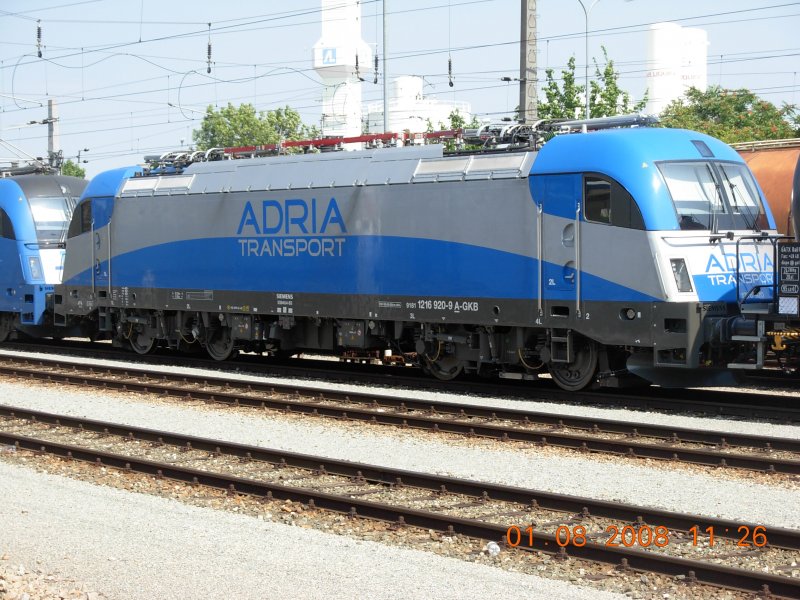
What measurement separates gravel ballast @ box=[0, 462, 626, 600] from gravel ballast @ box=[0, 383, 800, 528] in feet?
8.86

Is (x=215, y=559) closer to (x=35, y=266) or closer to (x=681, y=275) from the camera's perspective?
(x=681, y=275)

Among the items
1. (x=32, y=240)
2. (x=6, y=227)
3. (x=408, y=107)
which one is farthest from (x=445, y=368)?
(x=408, y=107)

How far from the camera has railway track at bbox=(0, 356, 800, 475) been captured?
478 inches

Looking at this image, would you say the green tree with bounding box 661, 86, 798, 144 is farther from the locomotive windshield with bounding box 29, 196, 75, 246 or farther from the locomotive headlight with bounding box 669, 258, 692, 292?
the locomotive headlight with bounding box 669, 258, 692, 292

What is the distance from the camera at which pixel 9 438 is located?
13.8m

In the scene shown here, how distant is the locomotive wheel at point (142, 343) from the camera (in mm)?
23953

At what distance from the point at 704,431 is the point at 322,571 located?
6.35 metres

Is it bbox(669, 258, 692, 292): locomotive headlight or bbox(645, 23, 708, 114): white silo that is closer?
bbox(669, 258, 692, 292): locomotive headlight

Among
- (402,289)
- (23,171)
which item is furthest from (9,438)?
(23,171)

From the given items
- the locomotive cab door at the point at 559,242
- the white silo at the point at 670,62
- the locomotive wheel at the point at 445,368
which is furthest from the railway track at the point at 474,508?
the white silo at the point at 670,62

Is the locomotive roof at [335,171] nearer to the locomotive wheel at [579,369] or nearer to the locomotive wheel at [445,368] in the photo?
the locomotive wheel at [579,369]

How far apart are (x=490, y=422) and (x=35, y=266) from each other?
52.1 ft

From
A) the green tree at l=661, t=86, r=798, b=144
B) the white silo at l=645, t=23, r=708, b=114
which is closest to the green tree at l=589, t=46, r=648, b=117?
the green tree at l=661, t=86, r=798, b=144

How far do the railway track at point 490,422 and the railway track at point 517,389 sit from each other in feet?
6.18
